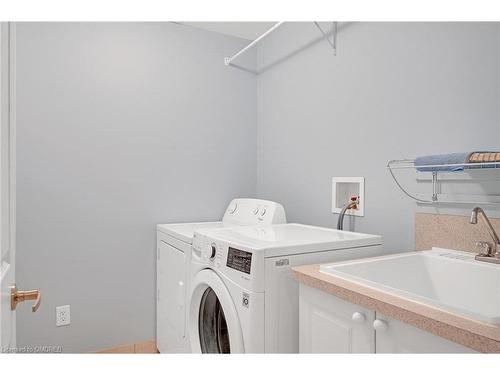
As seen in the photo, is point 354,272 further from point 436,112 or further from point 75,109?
point 75,109

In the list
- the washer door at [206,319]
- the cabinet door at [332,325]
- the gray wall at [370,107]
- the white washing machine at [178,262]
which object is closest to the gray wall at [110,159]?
the white washing machine at [178,262]

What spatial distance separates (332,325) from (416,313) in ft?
1.12

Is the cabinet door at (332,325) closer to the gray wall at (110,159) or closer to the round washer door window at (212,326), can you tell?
the round washer door window at (212,326)

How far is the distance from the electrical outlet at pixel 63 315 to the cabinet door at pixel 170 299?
54cm

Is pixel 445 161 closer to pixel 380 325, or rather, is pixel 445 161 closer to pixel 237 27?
pixel 380 325

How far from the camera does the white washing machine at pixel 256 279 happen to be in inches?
53.7

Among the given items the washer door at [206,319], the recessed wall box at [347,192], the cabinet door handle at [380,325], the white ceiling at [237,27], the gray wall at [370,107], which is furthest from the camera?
the white ceiling at [237,27]

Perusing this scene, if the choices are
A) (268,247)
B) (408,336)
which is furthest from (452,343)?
(268,247)

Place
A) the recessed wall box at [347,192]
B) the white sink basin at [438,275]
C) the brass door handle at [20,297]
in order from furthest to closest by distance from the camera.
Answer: the recessed wall box at [347,192] → the white sink basin at [438,275] → the brass door handle at [20,297]

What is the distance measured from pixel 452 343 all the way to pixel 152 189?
2003 millimetres

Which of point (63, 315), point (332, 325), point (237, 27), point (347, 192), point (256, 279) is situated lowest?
point (63, 315)

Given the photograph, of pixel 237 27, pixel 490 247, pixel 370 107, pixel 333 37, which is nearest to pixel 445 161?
pixel 490 247

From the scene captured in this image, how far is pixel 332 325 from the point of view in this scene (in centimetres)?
118

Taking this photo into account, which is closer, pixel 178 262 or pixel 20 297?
pixel 20 297
